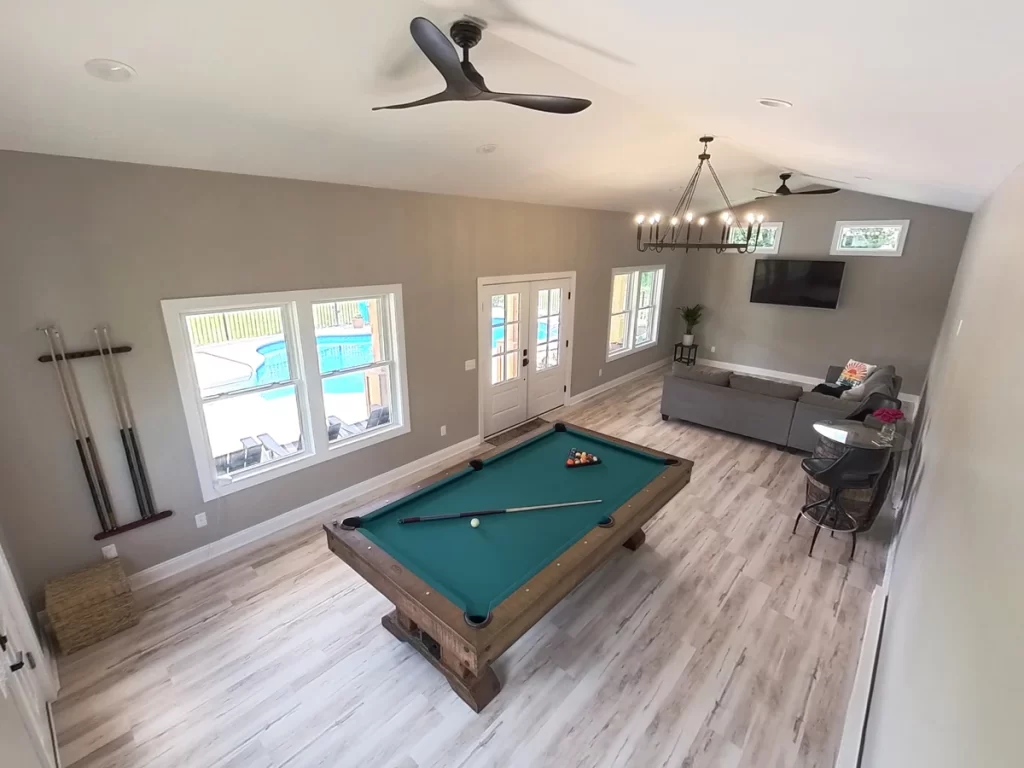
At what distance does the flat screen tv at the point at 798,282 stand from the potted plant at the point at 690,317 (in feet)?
3.19

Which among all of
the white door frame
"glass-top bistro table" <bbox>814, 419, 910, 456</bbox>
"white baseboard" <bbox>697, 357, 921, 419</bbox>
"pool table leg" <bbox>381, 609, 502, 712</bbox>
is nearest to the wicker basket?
"pool table leg" <bbox>381, 609, 502, 712</bbox>

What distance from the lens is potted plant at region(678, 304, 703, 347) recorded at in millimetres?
8773

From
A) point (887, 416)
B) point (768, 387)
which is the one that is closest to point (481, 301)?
point (768, 387)

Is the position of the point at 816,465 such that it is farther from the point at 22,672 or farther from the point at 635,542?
the point at 22,672

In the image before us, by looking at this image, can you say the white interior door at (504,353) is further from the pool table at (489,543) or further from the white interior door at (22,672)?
the white interior door at (22,672)

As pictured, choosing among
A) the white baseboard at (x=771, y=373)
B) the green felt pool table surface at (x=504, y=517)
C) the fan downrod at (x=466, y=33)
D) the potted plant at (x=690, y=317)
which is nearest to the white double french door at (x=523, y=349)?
the green felt pool table surface at (x=504, y=517)

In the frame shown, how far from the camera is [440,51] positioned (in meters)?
1.61

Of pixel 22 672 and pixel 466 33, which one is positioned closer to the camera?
pixel 466 33

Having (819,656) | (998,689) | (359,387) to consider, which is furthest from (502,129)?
(819,656)

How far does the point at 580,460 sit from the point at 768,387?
321 centimetres

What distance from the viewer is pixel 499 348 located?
18.6 feet

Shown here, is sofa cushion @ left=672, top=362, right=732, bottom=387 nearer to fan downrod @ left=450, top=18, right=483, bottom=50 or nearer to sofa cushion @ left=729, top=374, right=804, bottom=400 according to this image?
sofa cushion @ left=729, top=374, right=804, bottom=400

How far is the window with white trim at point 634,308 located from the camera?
7.52 meters

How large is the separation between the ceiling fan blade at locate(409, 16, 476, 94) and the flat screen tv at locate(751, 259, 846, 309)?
25.3 ft
